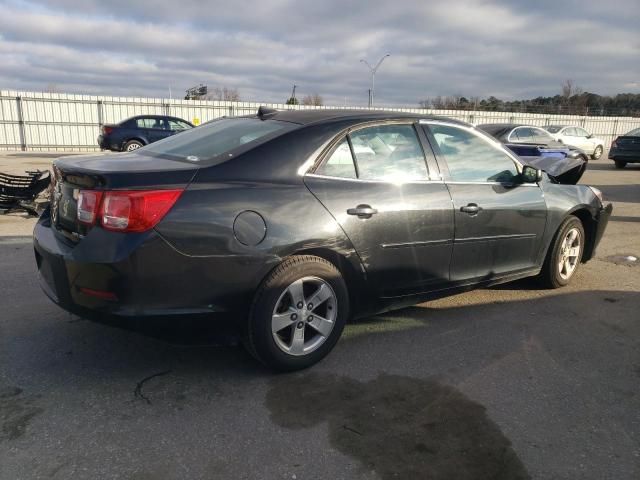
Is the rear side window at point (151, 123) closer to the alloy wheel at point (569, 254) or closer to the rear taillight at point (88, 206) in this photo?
the alloy wheel at point (569, 254)

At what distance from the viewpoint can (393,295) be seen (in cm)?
364

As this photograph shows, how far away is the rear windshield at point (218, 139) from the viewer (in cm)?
328

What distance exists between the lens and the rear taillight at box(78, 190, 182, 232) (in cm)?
271

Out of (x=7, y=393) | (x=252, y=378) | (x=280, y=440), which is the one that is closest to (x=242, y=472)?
(x=280, y=440)

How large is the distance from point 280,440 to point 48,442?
1.07 metres

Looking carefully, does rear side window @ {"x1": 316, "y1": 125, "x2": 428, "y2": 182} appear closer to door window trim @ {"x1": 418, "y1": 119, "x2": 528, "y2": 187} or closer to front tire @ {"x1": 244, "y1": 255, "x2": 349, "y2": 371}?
door window trim @ {"x1": 418, "y1": 119, "x2": 528, "y2": 187}

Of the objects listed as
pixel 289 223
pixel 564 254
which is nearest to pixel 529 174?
pixel 564 254

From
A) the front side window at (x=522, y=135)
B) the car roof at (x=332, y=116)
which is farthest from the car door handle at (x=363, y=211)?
the front side window at (x=522, y=135)

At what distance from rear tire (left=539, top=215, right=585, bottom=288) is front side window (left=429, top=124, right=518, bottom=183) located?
2.80 ft

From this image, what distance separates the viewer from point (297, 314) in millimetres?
3148

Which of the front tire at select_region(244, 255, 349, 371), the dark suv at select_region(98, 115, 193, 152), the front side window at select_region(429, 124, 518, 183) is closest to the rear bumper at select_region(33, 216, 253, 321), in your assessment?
the front tire at select_region(244, 255, 349, 371)

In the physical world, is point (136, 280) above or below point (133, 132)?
below

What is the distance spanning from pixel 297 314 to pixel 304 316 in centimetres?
6

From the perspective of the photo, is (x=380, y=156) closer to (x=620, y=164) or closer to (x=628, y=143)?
(x=628, y=143)
